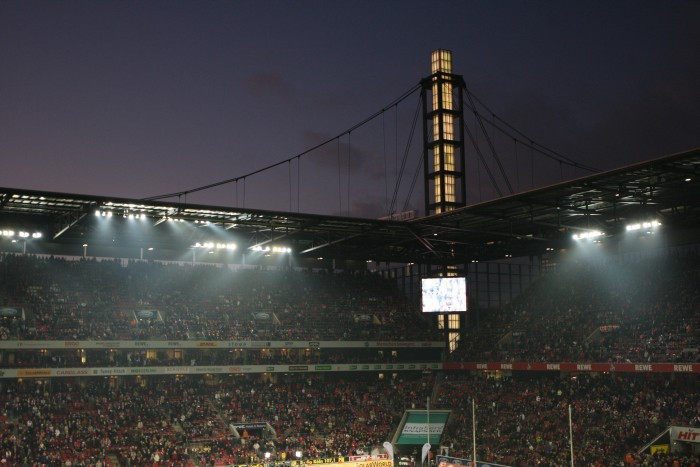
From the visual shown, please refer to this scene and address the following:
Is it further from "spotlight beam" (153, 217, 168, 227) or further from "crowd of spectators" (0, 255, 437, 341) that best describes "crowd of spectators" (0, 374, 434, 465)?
"spotlight beam" (153, 217, 168, 227)

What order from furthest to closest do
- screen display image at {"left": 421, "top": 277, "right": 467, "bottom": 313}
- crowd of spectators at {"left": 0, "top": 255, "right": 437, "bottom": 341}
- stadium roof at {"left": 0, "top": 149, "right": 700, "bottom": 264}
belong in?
screen display image at {"left": 421, "top": 277, "right": 467, "bottom": 313}
crowd of spectators at {"left": 0, "top": 255, "right": 437, "bottom": 341}
stadium roof at {"left": 0, "top": 149, "right": 700, "bottom": 264}

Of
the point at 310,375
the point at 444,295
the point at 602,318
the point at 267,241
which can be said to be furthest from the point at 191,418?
the point at 602,318

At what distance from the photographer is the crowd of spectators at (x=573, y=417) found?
46125 millimetres

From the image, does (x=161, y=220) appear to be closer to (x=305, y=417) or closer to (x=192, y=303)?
(x=192, y=303)

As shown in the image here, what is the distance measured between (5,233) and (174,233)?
12187mm

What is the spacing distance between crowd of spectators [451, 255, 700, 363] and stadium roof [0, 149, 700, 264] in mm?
4032

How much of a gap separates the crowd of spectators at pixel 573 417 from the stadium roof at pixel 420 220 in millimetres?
11233

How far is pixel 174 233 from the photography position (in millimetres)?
61094

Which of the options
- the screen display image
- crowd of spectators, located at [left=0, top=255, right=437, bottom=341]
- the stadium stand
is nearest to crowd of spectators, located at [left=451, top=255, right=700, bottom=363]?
the stadium stand

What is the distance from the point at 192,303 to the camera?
63094 mm

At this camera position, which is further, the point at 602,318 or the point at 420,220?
the point at 602,318

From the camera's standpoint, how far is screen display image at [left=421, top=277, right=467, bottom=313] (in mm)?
66125

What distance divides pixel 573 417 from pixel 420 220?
18077 millimetres

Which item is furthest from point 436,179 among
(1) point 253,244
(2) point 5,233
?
(2) point 5,233
